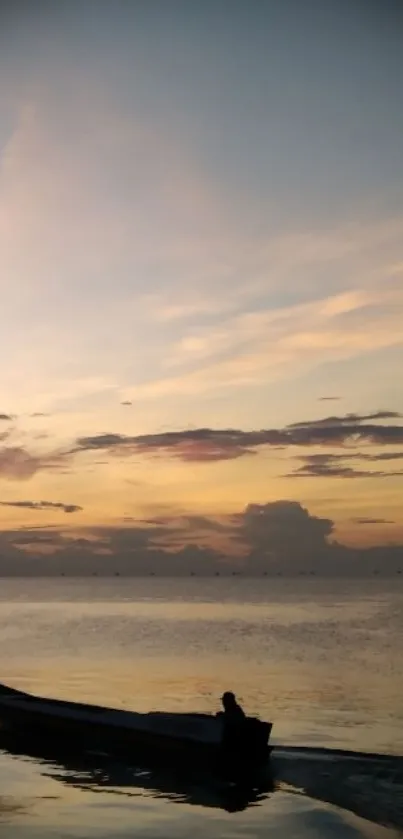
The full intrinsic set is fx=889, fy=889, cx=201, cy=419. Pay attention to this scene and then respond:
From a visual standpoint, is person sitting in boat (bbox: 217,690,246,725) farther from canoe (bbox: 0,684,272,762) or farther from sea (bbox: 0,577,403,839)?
sea (bbox: 0,577,403,839)

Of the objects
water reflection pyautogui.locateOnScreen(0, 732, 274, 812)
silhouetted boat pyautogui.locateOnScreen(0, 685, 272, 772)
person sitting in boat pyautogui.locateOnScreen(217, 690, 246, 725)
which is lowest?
water reflection pyautogui.locateOnScreen(0, 732, 274, 812)

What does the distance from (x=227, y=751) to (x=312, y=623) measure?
83.8 ft

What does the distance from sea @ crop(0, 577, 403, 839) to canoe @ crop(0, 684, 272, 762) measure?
0.55 feet

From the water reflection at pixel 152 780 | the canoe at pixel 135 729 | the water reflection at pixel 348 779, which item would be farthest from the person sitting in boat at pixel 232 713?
the water reflection at pixel 348 779

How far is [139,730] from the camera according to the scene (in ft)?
25.0

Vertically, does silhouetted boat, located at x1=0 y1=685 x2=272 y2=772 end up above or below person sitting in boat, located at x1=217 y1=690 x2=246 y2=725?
below

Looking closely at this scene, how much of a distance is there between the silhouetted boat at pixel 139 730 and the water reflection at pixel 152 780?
13cm

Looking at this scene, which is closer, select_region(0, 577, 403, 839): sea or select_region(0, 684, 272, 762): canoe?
select_region(0, 577, 403, 839): sea

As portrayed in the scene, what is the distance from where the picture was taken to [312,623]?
31.9 metres

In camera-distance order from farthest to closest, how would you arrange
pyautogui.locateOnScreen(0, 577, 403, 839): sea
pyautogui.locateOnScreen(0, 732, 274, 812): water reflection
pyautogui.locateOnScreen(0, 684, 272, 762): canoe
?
pyautogui.locateOnScreen(0, 684, 272, 762): canoe, pyautogui.locateOnScreen(0, 732, 274, 812): water reflection, pyautogui.locateOnScreen(0, 577, 403, 839): sea

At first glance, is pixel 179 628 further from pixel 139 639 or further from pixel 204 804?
pixel 204 804

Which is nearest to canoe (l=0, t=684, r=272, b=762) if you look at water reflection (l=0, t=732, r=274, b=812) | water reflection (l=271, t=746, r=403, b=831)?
water reflection (l=0, t=732, r=274, b=812)

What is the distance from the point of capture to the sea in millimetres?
6145

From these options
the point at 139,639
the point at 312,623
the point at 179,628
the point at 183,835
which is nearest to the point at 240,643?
the point at 139,639
